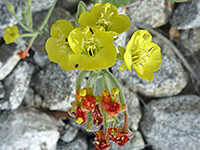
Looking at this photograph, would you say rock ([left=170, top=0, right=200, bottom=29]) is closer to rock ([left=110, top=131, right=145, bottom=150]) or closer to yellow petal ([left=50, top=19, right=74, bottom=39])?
rock ([left=110, top=131, right=145, bottom=150])

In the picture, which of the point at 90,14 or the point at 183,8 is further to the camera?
the point at 183,8

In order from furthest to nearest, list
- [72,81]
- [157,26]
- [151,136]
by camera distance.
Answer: [157,26] < [151,136] < [72,81]

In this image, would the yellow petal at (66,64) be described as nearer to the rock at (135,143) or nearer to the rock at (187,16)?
the rock at (135,143)

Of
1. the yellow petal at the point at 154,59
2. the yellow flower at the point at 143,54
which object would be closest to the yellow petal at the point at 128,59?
the yellow flower at the point at 143,54

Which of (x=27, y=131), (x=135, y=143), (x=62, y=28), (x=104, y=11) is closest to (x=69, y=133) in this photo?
(x=27, y=131)

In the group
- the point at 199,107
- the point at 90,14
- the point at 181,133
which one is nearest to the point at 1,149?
the point at 90,14

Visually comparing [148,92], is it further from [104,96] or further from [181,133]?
[104,96]
